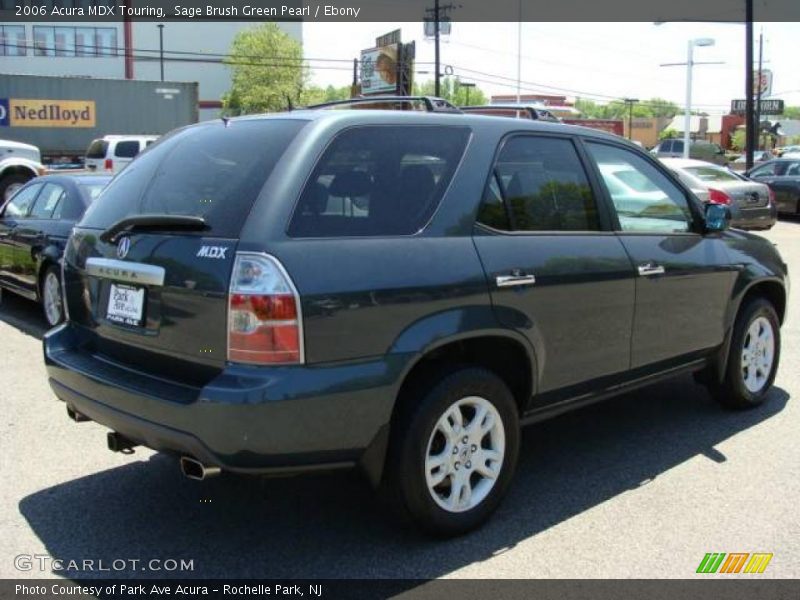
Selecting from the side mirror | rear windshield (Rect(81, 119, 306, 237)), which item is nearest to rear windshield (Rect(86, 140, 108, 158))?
rear windshield (Rect(81, 119, 306, 237))

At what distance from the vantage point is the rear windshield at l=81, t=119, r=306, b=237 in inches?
128

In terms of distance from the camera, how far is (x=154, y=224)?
3420mm

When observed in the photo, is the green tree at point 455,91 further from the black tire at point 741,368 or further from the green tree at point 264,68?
the black tire at point 741,368

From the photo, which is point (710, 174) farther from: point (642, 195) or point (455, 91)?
point (455, 91)

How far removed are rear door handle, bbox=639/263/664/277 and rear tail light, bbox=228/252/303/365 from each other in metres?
2.20

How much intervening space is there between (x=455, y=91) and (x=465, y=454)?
4566 inches

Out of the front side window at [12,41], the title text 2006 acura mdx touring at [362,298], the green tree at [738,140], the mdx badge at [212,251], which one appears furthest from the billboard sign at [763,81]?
the mdx badge at [212,251]

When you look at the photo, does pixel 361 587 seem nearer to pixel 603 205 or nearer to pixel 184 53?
pixel 603 205

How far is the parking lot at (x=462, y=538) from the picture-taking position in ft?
11.4

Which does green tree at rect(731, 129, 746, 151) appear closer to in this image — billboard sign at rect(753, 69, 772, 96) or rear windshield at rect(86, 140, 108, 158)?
billboard sign at rect(753, 69, 772, 96)

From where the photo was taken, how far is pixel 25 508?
392 centimetres

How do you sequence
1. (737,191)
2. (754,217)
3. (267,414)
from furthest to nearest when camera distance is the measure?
(754,217) < (737,191) < (267,414)

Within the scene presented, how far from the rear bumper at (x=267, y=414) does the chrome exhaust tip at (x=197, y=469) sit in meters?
0.04

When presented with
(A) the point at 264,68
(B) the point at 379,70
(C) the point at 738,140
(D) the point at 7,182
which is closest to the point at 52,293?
(D) the point at 7,182
